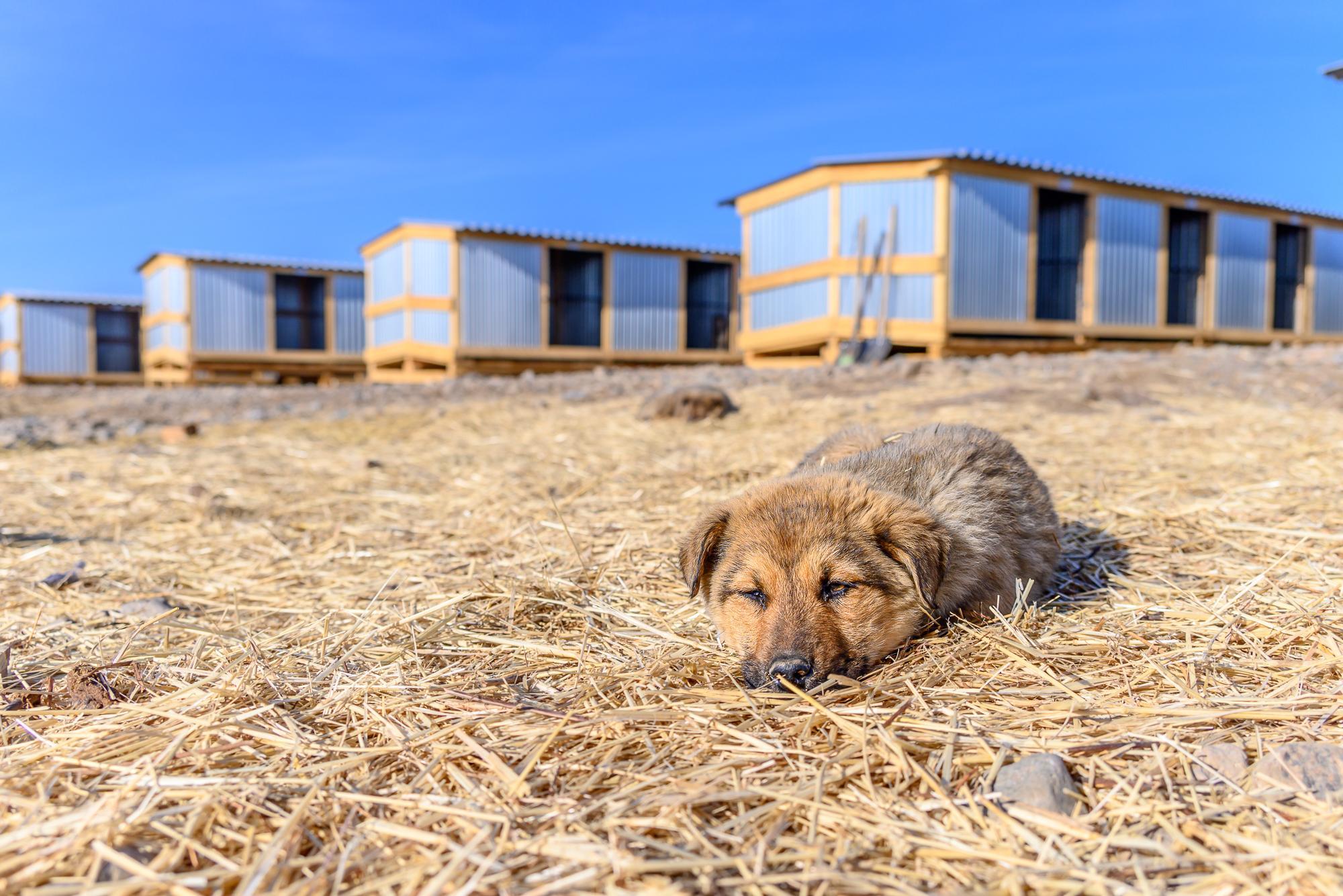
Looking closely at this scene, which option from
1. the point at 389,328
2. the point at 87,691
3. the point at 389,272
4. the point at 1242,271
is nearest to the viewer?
the point at 87,691

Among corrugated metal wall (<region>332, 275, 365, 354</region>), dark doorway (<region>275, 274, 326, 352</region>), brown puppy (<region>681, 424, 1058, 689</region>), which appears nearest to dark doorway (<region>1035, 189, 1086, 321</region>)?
brown puppy (<region>681, 424, 1058, 689</region>)

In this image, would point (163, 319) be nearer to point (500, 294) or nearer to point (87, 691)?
point (500, 294)

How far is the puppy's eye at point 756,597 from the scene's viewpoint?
2961 mm

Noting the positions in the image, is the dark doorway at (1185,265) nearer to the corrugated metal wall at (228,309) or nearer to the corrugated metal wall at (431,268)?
the corrugated metal wall at (431,268)

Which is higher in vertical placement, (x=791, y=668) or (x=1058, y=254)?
(x=1058, y=254)

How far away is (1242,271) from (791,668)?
25.8 meters

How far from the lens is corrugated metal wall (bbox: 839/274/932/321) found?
63.0 feet

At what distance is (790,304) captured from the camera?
20.8 metres

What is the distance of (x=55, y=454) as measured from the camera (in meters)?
9.15

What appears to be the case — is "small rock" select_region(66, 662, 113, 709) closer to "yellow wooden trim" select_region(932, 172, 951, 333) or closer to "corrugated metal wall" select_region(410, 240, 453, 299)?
"yellow wooden trim" select_region(932, 172, 951, 333)

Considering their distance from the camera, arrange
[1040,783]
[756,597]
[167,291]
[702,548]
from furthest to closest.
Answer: [167,291]
[702,548]
[756,597]
[1040,783]

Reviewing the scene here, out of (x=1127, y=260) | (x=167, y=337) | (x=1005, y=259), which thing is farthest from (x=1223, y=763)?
(x=167, y=337)

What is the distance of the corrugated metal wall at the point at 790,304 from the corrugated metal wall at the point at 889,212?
113 cm

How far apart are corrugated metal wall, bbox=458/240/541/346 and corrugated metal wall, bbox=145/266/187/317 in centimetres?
1256
